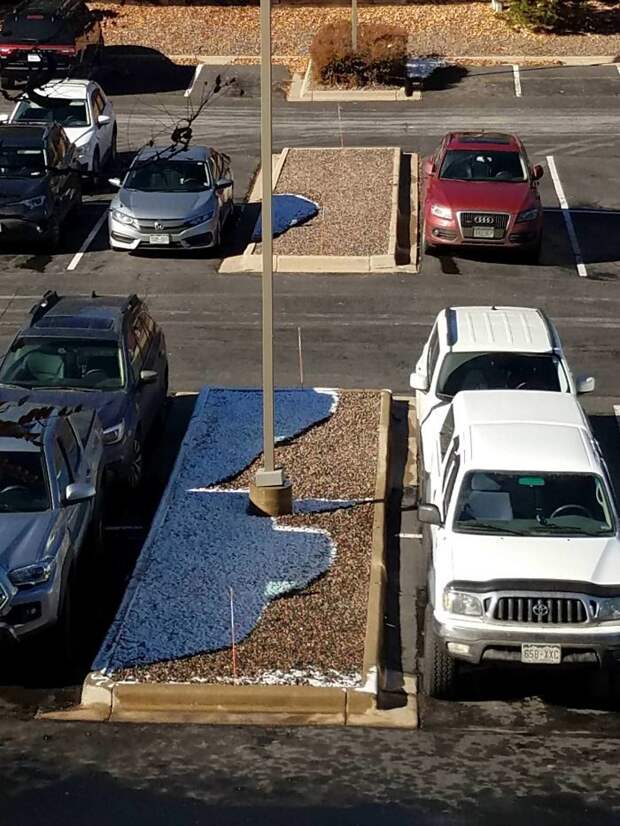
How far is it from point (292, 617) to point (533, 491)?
220cm

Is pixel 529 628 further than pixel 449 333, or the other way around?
pixel 449 333

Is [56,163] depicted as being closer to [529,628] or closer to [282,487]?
[282,487]

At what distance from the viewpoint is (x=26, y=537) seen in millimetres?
11922

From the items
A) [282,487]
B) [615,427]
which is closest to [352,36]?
[615,427]

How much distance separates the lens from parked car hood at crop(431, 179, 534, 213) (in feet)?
77.6

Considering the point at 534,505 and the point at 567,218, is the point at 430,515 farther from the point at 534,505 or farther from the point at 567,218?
the point at 567,218

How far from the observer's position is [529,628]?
11.2 m

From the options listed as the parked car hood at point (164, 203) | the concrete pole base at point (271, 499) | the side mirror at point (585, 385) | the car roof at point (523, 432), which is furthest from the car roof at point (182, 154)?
the car roof at point (523, 432)

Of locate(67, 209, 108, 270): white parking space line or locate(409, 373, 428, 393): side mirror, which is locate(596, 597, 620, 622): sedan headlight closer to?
locate(409, 373, 428, 393): side mirror

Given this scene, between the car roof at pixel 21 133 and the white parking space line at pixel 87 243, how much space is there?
171cm

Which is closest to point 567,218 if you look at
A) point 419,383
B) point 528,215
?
point 528,215

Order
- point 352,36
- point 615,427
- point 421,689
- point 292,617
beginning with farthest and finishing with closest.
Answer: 1. point 352,36
2. point 615,427
3. point 292,617
4. point 421,689

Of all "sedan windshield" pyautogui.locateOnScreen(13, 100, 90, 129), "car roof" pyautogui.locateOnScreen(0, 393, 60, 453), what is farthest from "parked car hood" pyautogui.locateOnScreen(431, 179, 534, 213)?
"car roof" pyautogui.locateOnScreen(0, 393, 60, 453)

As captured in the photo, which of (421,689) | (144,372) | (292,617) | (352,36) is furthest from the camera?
(352,36)
